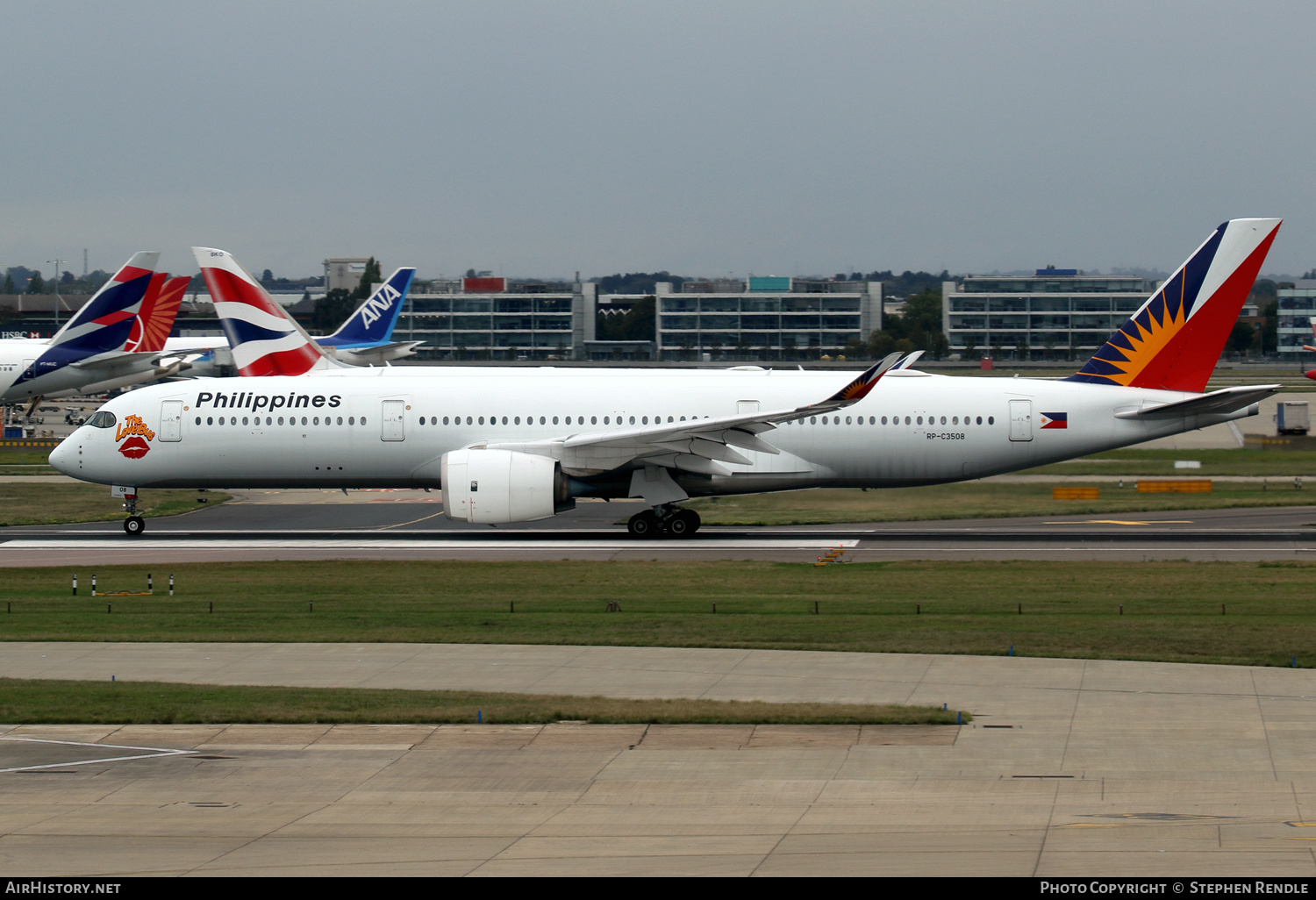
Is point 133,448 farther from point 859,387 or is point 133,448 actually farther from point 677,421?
point 859,387

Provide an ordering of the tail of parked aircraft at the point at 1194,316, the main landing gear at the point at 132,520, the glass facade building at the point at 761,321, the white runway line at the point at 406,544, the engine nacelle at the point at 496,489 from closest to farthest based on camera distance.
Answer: the engine nacelle at the point at 496,489 → the white runway line at the point at 406,544 → the tail of parked aircraft at the point at 1194,316 → the main landing gear at the point at 132,520 → the glass facade building at the point at 761,321

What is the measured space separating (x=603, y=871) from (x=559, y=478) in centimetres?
2359

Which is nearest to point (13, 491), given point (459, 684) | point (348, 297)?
point (459, 684)

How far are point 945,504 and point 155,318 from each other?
47938mm

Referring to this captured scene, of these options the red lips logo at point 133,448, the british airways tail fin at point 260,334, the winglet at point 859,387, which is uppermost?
the british airways tail fin at point 260,334

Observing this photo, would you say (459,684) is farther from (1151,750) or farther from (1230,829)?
(1230,829)

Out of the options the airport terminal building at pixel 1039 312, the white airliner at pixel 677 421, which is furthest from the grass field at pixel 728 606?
the airport terminal building at pixel 1039 312

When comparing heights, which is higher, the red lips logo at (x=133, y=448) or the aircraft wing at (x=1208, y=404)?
the aircraft wing at (x=1208, y=404)

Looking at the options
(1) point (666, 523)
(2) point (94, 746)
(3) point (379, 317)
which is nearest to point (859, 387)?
(1) point (666, 523)

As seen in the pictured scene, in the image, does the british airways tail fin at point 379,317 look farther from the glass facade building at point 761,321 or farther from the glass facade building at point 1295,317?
the glass facade building at point 1295,317

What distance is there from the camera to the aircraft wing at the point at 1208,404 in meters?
33.9

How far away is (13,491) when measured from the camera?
47562 millimetres

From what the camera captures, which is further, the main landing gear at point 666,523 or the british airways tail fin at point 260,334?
the british airways tail fin at point 260,334

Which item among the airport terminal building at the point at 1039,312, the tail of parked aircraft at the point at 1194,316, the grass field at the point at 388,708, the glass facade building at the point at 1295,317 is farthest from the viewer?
the airport terminal building at the point at 1039,312
